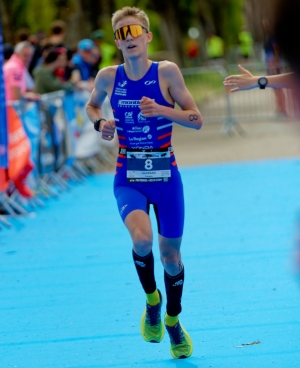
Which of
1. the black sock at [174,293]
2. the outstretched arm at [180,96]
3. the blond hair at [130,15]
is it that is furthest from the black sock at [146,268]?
the blond hair at [130,15]

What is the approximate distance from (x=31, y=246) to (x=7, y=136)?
1.38m

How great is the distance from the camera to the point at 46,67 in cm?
1280

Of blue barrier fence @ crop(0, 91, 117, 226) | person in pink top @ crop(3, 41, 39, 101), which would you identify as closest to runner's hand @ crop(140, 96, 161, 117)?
blue barrier fence @ crop(0, 91, 117, 226)

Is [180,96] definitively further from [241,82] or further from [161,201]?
[161,201]

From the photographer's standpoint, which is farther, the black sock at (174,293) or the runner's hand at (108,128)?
the black sock at (174,293)

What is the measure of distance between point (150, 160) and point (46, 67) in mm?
7791

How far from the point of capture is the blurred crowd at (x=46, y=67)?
1136cm

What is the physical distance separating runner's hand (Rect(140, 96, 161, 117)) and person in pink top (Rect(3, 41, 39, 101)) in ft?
20.1

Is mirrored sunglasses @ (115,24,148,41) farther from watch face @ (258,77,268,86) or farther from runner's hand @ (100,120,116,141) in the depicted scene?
watch face @ (258,77,268,86)

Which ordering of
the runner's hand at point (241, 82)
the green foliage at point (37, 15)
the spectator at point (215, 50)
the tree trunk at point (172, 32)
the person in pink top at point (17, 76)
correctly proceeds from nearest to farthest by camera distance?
the runner's hand at point (241, 82), the person in pink top at point (17, 76), the green foliage at point (37, 15), the tree trunk at point (172, 32), the spectator at point (215, 50)

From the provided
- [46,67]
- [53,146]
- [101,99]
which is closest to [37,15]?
[46,67]

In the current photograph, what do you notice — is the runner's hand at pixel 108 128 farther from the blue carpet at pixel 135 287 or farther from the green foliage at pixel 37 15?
the green foliage at pixel 37 15

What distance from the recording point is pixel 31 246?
30.1 ft

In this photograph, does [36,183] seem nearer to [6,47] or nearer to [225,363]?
[6,47]
